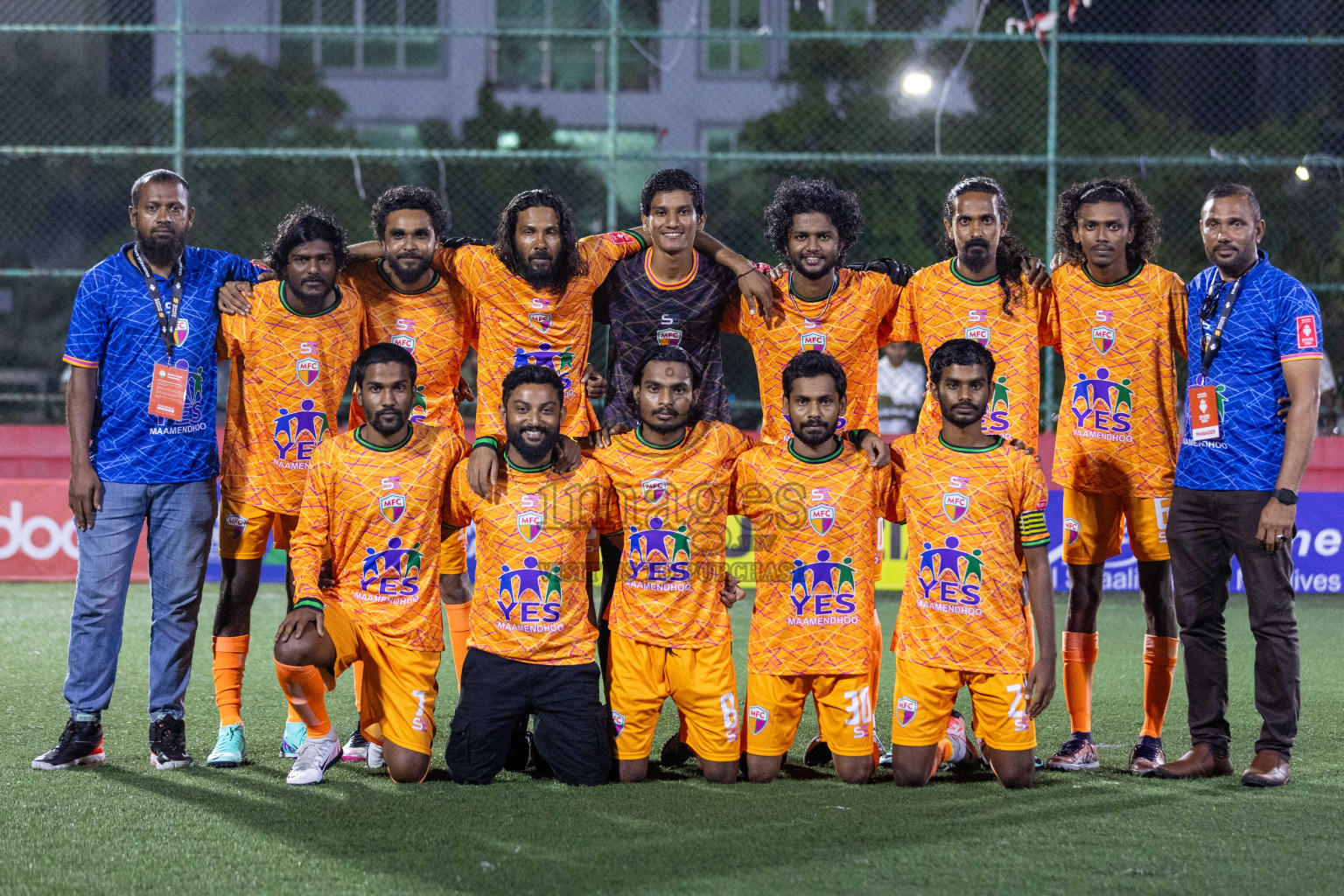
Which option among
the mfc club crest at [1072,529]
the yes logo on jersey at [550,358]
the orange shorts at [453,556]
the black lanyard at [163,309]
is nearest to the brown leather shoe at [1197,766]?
the mfc club crest at [1072,529]

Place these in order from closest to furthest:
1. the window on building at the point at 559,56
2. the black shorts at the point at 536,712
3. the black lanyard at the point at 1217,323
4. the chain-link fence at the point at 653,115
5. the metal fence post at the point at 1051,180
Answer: the black shorts at the point at 536,712 → the black lanyard at the point at 1217,323 → the metal fence post at the point at 1051,180 → the chain-link fence at the point at 653,115 → the window on building at the point at 559,56

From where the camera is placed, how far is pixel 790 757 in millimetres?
5602

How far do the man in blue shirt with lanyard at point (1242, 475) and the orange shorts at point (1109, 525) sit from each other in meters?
0.17

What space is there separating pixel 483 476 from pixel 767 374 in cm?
132

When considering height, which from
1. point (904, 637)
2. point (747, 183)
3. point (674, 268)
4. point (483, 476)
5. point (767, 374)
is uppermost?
point (747, 183)

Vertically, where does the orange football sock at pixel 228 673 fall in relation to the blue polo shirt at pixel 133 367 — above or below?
below

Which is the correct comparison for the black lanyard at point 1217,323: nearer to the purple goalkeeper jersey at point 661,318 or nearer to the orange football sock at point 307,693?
the purple goalkeeper jersey at point 661,318

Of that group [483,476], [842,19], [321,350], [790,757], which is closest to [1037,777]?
[790,757]

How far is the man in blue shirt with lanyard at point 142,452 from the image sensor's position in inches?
211

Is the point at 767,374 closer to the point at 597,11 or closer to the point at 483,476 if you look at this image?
the point at 483,476

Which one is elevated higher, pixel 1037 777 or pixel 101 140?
pixel 101 140

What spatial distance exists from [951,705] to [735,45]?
1956 centimetres

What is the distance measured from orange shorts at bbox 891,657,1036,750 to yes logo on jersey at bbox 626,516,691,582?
3.00ft

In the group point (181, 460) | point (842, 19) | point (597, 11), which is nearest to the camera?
point (181, 460)
